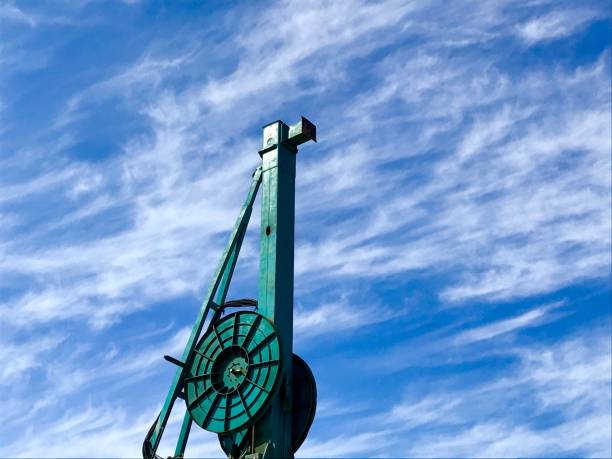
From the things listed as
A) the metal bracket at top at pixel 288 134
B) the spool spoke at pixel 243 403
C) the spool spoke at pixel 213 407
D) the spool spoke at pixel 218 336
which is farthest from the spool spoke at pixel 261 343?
the metal bracket at top at pixel 288 134

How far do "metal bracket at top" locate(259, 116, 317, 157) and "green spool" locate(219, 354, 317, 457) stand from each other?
22.1 ft

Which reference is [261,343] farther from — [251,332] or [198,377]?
[198,377]

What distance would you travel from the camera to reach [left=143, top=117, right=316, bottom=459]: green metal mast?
21297 millimetres

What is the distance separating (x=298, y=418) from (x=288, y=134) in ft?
27.1

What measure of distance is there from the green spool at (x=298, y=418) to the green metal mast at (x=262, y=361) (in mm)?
25

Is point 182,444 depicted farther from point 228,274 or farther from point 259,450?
point 228,274

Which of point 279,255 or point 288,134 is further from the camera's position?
point 288,134

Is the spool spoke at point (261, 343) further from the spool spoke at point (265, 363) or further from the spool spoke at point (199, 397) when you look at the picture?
the spool spoke at point (199, 397)

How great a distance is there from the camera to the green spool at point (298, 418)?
21.4m

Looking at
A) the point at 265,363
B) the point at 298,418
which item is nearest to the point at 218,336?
the point at 265,363

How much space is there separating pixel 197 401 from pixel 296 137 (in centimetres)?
801

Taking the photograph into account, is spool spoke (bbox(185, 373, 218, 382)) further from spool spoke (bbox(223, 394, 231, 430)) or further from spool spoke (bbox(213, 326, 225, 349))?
spool spoke (bbox(223, 394, 231, 430))

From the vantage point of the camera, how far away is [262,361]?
71.2 ft

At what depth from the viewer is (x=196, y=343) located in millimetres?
23734
